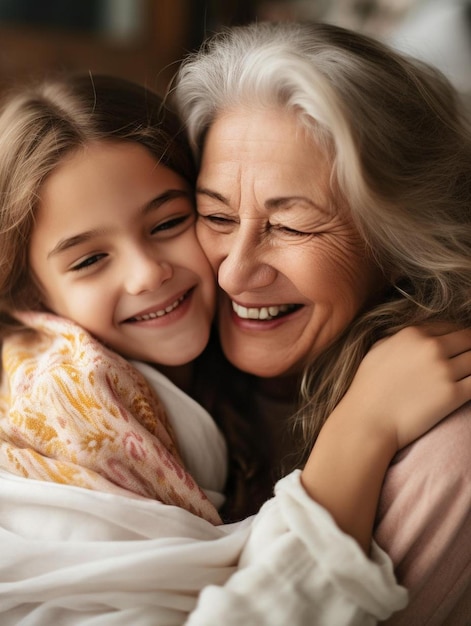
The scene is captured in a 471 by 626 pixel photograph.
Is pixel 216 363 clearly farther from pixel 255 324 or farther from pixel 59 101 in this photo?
pixel 59 101

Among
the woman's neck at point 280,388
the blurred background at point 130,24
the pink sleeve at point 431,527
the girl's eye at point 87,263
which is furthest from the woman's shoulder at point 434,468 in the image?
the blurred background at point 130,24

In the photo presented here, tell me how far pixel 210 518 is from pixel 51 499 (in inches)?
11.7

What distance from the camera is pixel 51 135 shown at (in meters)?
1.38

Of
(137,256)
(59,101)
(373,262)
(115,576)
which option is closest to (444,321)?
(373,262)

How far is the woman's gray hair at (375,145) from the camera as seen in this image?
48.1 inches

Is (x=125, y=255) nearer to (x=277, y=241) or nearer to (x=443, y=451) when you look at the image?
(x=277, y=241)

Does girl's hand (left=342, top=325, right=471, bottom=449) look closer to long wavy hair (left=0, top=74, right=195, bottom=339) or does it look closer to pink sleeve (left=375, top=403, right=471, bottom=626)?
pink sleeve (left=375, top=403, right=471, bottom=626)

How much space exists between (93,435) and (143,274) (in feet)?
1.14

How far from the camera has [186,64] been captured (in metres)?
1.50

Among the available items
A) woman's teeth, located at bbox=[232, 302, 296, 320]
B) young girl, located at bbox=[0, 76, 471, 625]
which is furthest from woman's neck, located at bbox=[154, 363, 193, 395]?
woman's teeth, located at bbox=[232, 302, 296, 320]

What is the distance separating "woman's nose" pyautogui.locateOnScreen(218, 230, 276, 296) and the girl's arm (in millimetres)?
275

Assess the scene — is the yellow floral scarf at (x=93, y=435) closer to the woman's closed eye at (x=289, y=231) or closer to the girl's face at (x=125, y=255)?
the girl's face at (x=125, y=255)

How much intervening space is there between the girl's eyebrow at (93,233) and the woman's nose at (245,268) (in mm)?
181

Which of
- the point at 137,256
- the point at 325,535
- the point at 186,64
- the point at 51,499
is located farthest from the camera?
the point at 186,64
